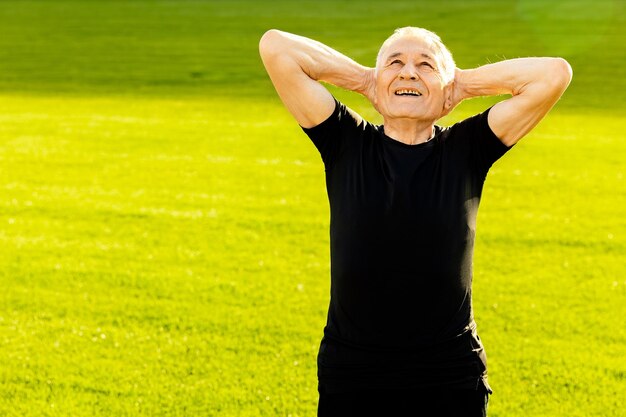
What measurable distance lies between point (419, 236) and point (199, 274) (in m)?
5.87

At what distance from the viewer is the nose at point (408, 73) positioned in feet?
11.2

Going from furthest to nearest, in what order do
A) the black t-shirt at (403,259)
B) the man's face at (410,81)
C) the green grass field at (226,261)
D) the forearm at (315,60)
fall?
the green grass field at (226,261) < the forearm at (315,60) < the man's face at (410,81) < the black t-shirt at (403,259)

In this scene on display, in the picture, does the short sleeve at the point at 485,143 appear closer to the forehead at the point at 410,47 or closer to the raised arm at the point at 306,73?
the forehead at the point at 410,47

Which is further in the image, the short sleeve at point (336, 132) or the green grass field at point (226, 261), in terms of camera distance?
the green grass field at point (226, 261)

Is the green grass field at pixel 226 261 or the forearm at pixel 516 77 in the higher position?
the forearm at pixel 516 77

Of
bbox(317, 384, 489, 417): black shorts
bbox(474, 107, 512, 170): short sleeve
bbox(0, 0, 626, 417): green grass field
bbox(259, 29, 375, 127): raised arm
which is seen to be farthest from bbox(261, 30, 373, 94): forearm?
bbox(0, 0, 626, 417): green grass field

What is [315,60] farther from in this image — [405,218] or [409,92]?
[405,218]

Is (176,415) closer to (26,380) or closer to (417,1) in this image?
(26,380)

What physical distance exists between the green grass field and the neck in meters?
3.15

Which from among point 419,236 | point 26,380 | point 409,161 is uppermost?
point 409,161

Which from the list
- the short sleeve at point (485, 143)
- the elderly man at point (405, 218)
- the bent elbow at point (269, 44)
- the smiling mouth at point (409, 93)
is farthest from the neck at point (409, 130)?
the bent elbow at point (269, 44)

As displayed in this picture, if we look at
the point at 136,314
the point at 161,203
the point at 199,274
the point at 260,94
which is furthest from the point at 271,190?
the point at 260,94

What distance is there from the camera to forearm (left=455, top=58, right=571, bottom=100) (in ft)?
11.5

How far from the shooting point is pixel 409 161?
3363 millimetres
